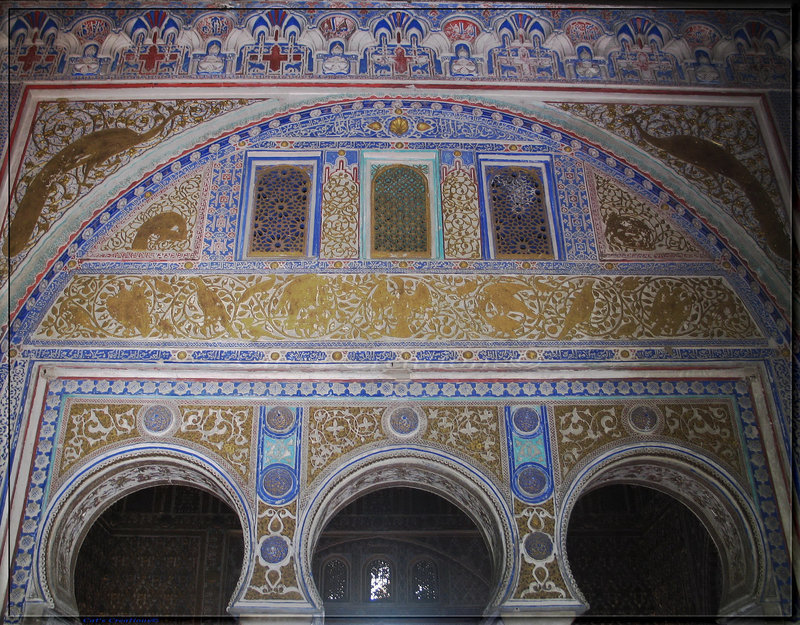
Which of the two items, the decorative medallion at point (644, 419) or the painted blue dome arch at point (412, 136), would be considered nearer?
the decorative medallion at point (644, 419)

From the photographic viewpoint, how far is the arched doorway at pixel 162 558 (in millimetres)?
7328

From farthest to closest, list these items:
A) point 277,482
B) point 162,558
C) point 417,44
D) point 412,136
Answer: point 162,558 < point 417,44 < point 412,136 < point 277,482

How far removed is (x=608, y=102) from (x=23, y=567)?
5280mm

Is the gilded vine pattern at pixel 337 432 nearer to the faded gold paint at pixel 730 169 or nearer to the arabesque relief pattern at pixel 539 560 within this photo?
the arabesque relief pattern at pixel 539 560

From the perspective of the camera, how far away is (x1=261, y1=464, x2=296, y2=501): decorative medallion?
16.4ft

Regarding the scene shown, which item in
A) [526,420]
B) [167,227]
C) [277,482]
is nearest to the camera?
[277,482]

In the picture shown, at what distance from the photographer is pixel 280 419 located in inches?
206

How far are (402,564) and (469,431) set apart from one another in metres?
2.99

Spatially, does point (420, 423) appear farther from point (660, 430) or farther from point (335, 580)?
point (335, 580)

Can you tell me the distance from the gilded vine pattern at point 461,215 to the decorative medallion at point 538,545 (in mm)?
2014

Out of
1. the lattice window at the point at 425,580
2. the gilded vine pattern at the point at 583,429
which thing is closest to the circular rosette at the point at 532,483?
the gilded vine pattern at the point at 583,429

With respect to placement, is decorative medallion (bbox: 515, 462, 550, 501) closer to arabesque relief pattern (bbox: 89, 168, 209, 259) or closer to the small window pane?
arabesque relief pattern (bbox: 89, 168, 209, 259)

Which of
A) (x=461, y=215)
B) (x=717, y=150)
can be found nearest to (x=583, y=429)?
(x=461, y=215)

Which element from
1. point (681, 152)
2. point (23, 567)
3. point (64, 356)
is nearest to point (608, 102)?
point (681, 152)
